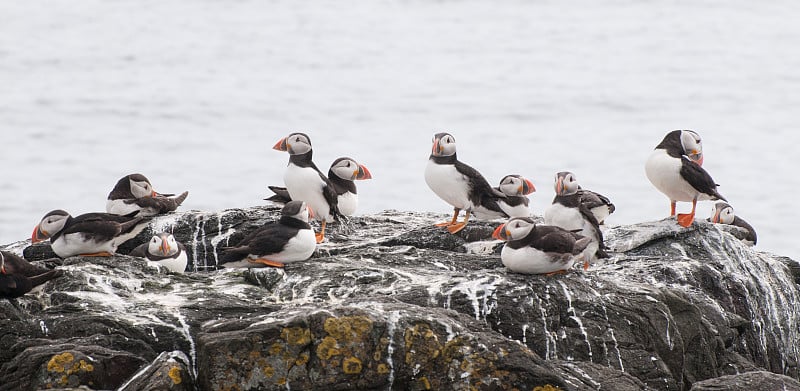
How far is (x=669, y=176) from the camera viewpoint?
1027 centimetres

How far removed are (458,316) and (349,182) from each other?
4383 millimetres

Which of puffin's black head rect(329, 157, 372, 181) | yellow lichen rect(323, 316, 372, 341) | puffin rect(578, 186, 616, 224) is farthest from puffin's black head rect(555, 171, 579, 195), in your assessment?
→ yellow lichen rect(323, 316, 372, 341)

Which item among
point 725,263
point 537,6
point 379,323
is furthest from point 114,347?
point 537,6

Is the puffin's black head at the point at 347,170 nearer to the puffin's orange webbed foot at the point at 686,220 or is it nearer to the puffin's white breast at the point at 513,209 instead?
the puffin's white breast at the point at 513,209

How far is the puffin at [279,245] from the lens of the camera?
874cm

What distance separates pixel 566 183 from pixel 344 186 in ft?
8.86

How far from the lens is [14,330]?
7484 millimetres

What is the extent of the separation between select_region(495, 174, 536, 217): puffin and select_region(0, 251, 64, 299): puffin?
14.1 ft

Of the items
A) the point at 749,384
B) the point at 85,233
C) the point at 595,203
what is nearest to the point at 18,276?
the point at 85,233

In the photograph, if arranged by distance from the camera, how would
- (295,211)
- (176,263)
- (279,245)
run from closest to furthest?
(279,245), (295,211), (176,263)

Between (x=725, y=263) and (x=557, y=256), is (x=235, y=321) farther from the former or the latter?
(x=725, y=263)

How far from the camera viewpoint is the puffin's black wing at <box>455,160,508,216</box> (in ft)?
34.8

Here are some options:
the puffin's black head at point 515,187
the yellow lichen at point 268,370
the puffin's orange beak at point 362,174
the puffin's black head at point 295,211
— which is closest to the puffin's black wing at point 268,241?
the puffin's black head at point 295,211

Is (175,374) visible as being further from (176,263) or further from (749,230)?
(749,230)
